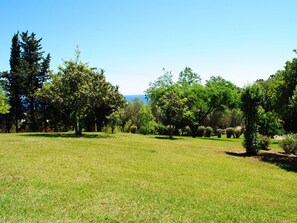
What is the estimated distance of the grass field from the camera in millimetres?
6175

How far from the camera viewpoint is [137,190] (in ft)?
25.9

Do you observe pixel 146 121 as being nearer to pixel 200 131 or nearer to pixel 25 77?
pixel 200 131

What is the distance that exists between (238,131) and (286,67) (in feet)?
68.2

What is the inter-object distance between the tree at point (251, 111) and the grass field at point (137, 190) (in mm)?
4005

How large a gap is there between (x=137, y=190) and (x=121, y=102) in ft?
55.9

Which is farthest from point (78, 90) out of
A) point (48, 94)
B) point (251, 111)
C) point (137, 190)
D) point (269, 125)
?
point (269, 125)

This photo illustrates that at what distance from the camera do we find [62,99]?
907 inches

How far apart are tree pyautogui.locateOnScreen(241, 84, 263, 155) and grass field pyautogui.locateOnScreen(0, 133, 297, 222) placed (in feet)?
13.1

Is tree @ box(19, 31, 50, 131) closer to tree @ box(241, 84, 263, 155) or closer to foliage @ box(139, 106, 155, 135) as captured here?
foliage @ box(139, 106, 155, 135)

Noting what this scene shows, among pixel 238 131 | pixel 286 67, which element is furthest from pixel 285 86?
pixel 238 131

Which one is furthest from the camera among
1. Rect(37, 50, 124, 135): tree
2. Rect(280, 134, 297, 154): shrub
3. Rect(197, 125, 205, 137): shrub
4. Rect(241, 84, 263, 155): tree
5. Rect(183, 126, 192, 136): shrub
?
Rect(183, 126, 192, 136): shrub

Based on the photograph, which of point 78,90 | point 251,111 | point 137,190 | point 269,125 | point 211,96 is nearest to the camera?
point 137,190

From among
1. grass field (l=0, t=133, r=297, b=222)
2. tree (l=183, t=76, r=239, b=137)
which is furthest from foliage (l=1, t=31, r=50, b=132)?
grass field (l=0, t=133, r=297, b=222)

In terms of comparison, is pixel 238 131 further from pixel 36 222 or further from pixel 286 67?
pixel 36 222
